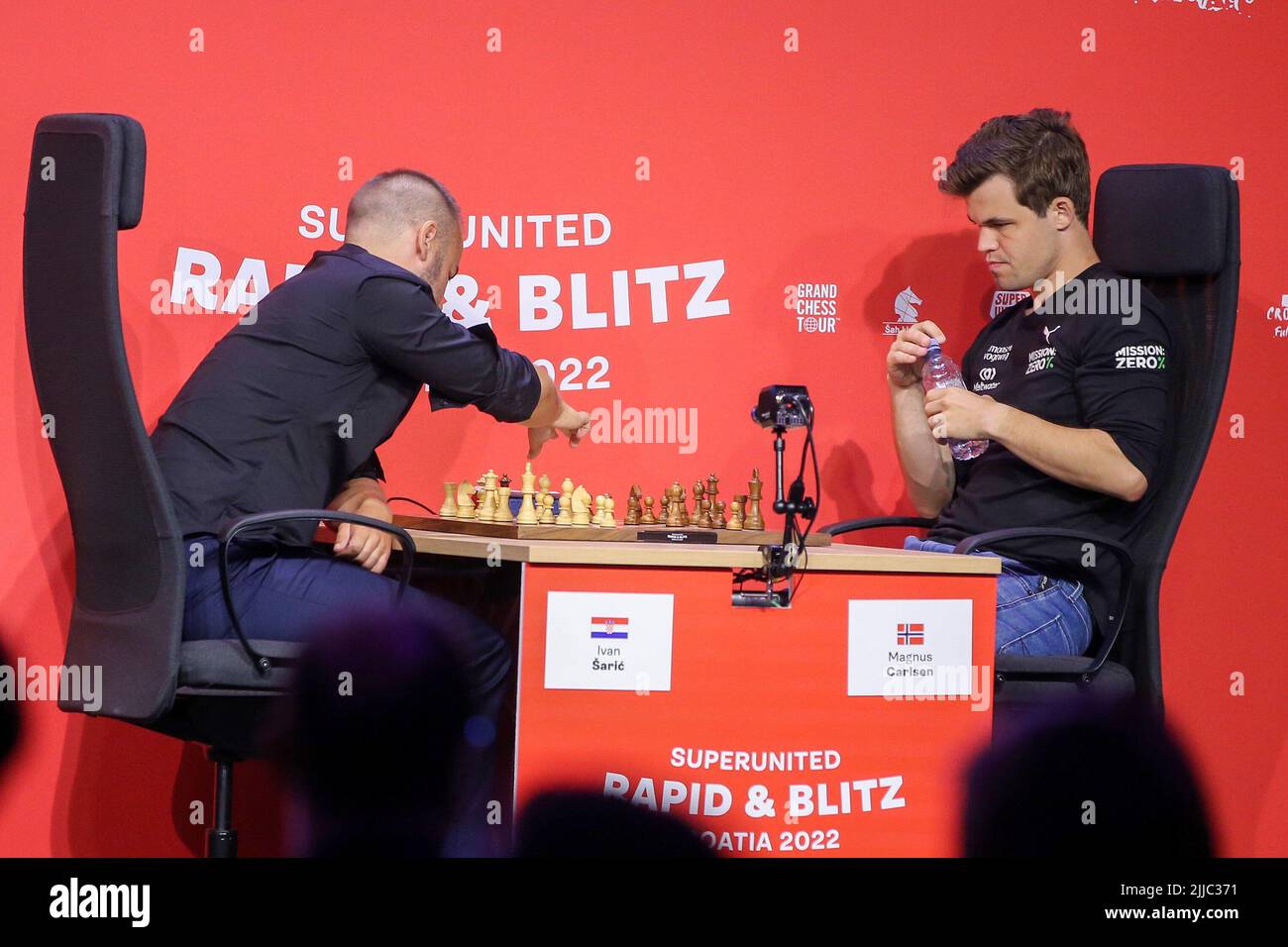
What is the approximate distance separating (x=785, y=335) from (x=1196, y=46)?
1543 millimetres

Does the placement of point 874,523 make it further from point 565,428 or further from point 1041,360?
point 565,428

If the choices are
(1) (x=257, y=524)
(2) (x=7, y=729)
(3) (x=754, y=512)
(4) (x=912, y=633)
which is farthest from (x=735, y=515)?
(2) (x=7, y=729)

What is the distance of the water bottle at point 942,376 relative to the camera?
10.9 feet

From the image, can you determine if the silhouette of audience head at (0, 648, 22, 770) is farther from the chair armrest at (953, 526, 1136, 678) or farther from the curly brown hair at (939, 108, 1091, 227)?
the curly brown hair at (939, 108, 1091, 227)

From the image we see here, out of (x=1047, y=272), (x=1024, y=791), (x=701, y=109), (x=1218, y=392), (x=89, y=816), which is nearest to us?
(x=1024, y=791)

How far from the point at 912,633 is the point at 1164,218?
1325 millimetres

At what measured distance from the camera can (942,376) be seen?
11.0 ft

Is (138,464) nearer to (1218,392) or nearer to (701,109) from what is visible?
(701,109)

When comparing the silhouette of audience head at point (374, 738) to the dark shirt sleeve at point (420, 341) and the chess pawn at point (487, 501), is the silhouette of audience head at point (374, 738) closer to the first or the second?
the chess pawn at point (487, 501)

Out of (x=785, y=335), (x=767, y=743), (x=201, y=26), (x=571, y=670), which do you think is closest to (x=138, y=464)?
(x=571, y=670)

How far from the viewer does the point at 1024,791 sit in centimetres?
279

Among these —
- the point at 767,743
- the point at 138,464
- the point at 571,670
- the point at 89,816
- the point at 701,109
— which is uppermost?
the point at 701,109

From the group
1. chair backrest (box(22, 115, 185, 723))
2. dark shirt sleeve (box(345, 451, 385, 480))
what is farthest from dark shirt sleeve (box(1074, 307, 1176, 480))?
chair backrest (box(22, 115, 185, 723))

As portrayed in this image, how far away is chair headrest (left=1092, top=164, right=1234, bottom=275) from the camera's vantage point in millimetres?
3104
